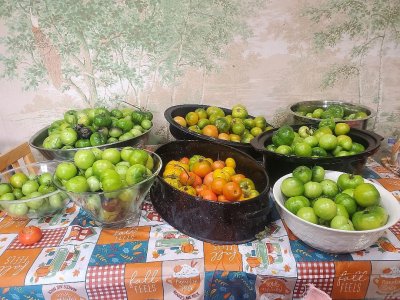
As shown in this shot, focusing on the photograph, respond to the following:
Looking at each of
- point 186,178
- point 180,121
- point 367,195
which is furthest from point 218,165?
point 367,195

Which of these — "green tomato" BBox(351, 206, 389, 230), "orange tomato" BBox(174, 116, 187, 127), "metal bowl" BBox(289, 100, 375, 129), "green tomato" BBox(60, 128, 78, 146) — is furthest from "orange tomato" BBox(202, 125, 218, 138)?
"green tomato" BBox(351, 206, 389, 230)

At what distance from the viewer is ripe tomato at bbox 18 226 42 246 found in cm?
93

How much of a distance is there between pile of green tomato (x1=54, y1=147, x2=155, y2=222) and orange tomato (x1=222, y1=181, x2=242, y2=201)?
0.26m

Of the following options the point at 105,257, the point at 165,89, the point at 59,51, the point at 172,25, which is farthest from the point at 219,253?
the point at 59,51

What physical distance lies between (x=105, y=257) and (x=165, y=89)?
43.8 inches

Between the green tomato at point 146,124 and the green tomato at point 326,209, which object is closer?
the green tomato at point 326,209

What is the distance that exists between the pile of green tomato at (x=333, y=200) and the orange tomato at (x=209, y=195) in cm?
22

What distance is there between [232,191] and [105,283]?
446mm

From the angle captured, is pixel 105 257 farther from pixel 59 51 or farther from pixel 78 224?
pixel 59 51

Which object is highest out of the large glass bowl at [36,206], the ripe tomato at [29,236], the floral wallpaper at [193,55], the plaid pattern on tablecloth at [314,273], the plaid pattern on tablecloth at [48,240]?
the floral wallpaper at [193,55]

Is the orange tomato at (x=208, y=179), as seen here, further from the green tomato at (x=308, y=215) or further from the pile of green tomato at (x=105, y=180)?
the green tomato at (x=308, y=215)

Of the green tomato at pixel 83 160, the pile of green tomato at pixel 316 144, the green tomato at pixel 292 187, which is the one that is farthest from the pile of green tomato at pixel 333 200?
the green tomato at pixel 83 160

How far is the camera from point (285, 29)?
5.39ft

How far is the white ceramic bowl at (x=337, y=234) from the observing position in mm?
772
